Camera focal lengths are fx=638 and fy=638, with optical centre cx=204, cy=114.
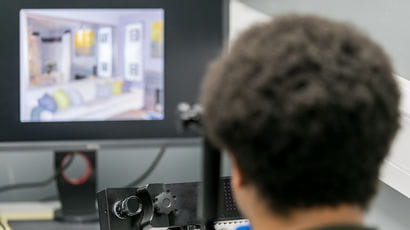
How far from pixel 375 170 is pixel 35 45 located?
1234mm

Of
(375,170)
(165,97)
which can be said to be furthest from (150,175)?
(375,170)

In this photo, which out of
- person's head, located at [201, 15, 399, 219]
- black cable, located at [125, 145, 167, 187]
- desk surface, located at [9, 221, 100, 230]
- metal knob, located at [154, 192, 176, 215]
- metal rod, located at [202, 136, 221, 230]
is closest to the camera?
person's head, located at [201, 15, 399, 219]

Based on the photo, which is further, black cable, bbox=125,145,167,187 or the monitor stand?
black cable, bbox=125,145,167,187

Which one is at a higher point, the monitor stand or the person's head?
the person's head

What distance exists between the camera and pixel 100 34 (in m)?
1.65

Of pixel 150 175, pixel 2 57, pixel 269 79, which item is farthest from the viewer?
pixel 150 175

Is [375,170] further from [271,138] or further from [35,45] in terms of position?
[35,45]

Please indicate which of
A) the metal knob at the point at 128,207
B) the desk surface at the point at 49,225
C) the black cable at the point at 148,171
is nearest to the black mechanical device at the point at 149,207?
the metal knob at the point at 128,207

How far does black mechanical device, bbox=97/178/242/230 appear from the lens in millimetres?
1027

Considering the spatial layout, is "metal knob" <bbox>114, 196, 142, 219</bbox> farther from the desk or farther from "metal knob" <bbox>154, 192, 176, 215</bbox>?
the desk

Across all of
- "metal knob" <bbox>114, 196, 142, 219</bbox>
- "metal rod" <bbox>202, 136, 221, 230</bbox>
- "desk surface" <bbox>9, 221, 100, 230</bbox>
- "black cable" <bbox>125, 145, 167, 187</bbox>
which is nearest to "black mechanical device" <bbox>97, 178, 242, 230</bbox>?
"metal knob" <bbox>114, 196, 142, 219</bbox>

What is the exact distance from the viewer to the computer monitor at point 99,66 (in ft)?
5.36

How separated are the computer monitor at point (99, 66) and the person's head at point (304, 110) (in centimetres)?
110

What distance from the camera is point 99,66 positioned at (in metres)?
1.66
